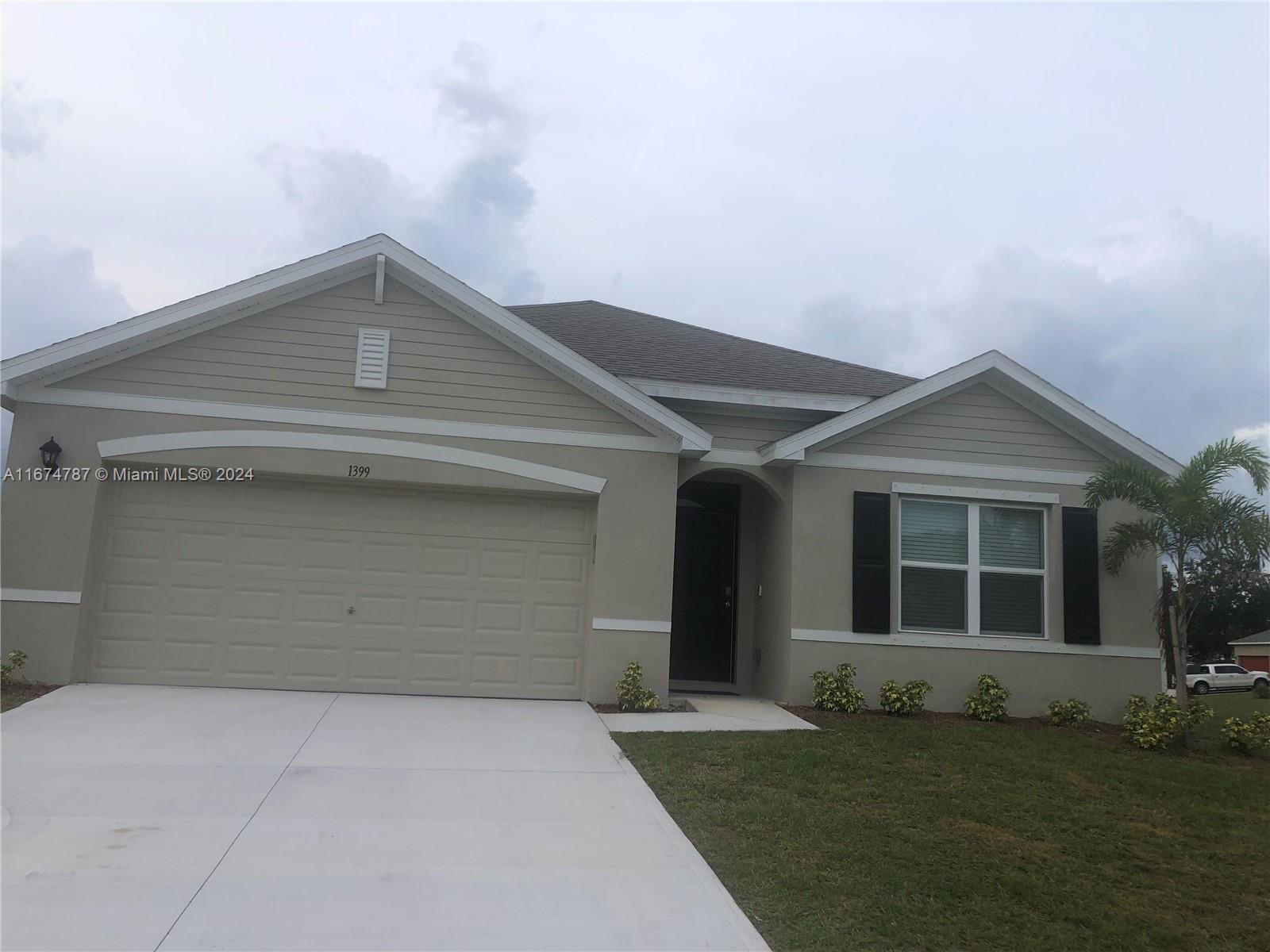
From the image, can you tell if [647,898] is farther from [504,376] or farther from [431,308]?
[431,308]

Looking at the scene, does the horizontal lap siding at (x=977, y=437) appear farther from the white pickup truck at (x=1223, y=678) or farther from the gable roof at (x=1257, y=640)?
the gable roof at (x=1257, y=640)

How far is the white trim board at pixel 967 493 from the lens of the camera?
10.9m

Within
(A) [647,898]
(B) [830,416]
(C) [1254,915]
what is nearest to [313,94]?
(B) [830,416]

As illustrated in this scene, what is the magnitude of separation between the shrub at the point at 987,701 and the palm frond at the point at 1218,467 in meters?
2.97

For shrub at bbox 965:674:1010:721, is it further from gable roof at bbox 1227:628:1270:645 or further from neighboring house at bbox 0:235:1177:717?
gable roof at bbox 1227:628:1270:645

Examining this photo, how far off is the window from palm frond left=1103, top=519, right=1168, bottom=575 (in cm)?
76

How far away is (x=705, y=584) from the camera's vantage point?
12.4 m

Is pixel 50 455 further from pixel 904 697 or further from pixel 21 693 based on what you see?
A: pixel 904 697

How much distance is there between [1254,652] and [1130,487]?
42.8 m

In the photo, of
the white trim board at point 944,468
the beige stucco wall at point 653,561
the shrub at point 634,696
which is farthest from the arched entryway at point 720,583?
the shrub at point 634,696

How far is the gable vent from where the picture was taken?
32.7 ft

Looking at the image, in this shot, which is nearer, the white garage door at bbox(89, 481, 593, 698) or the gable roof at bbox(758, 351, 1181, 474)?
the white garage door at bbox(89, 481, 593, 698)

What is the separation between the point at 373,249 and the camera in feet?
32.7

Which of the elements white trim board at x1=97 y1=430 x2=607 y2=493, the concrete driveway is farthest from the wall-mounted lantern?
the concrete driveway
